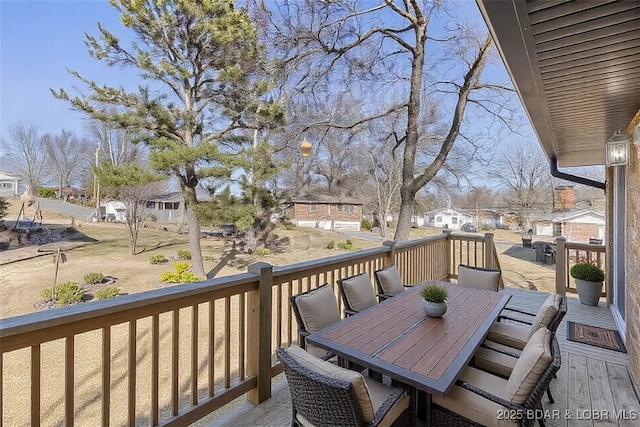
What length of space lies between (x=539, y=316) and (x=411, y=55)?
736 centimetres

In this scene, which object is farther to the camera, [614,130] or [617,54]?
[614,130]

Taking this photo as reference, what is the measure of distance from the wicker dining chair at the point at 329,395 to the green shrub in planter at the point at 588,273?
5165 mm

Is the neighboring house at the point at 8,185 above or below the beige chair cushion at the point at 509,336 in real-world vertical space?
above

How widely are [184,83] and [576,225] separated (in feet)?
70.5

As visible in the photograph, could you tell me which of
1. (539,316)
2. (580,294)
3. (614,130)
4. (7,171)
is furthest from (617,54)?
(7,171)

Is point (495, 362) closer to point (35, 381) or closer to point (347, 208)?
point (35, 381)

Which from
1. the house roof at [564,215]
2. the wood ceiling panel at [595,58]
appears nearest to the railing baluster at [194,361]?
the wood ceiling panel at [595,58]

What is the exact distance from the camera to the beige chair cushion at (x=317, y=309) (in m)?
2.52

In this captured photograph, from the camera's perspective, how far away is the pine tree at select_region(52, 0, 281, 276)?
9141 millimetres

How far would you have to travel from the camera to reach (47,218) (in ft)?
77.7

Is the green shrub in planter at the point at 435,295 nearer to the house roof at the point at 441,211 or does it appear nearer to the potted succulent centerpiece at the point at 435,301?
the potted succulent centerpiece at the point at 435,301

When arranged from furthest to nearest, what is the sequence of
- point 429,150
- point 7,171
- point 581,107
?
point 7,171
point 429,150
point 581,107

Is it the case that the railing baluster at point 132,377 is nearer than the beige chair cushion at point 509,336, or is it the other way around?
the railing baluster at point 132,377

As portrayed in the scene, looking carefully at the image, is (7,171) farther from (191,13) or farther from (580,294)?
(580,294)
